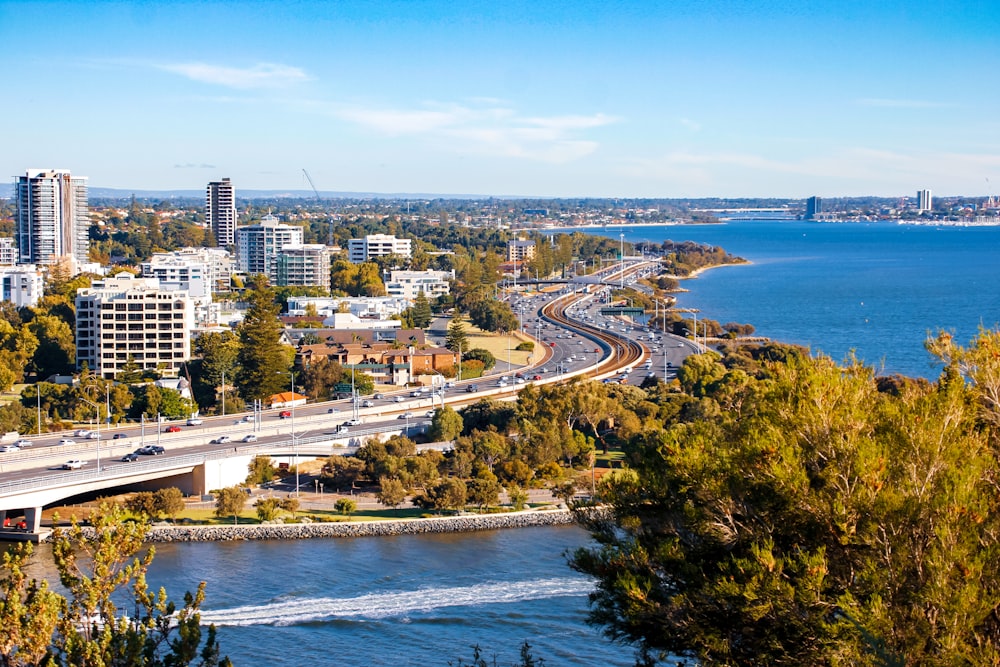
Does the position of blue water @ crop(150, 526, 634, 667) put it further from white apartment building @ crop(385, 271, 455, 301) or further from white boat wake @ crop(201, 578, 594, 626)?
white apartment building @ crop(385, 271, 455, 301)

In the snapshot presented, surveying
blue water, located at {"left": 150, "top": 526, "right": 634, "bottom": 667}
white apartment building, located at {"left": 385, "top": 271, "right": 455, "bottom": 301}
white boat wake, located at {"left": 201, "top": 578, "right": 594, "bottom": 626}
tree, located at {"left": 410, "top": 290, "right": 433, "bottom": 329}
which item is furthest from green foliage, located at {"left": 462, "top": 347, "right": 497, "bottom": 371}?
white boat wake, located at {"left": 201, "top": 578, "right": 594, "bottom": 626}

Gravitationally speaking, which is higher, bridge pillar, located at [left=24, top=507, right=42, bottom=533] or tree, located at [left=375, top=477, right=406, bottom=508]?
tree, located at [left=375, top=477, right=406, bottom=508]

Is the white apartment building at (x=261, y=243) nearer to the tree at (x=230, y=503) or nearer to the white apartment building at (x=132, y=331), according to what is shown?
the white apartment building at (x=132, y=331)

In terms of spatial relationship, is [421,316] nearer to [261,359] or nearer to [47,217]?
[261,359]

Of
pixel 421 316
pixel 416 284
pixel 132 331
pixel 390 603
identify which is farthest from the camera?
pixel 416 284

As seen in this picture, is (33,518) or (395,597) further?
(33,518)

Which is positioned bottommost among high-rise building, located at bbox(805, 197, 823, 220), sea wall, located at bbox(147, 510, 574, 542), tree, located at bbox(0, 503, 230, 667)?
sea wall, located at bbox(147, 510, 574, 542)

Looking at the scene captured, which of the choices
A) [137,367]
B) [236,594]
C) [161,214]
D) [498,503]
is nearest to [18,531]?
[236,594]

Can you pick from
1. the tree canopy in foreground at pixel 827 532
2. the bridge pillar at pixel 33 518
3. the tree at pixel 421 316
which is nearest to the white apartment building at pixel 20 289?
the tree at pixel 421 316

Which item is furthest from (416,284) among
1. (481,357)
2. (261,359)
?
(261,359)
